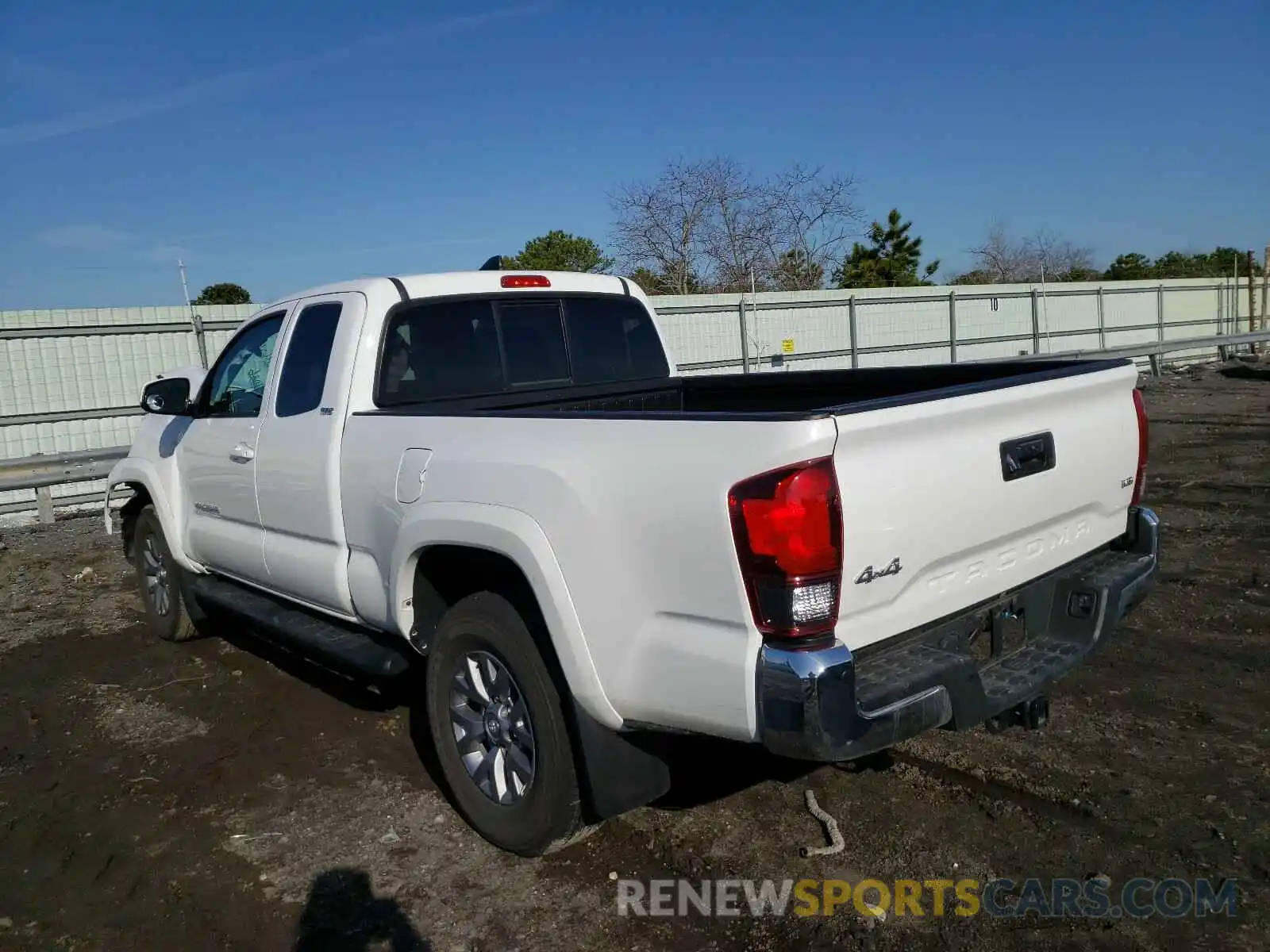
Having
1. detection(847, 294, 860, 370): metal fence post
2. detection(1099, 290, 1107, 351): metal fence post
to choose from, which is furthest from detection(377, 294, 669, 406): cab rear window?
detection(1099, 290, 1107, 351): metal fence post

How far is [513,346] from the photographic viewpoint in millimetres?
4965

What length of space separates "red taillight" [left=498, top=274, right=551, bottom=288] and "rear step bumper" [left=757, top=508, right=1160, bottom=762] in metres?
2.78

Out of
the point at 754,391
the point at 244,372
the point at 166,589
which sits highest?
the point at 244,372

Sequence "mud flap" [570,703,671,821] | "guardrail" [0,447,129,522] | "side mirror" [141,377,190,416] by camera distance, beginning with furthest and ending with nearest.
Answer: "guardrail" [0,447,129,522]
"side mirror" [141,377,190,416]
"mud flap" [570,703,671,821]

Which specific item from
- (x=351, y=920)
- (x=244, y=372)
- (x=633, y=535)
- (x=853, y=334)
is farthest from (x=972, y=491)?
(x=853, y=334)

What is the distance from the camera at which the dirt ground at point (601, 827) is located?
3.24 m

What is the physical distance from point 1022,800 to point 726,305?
1480 centimetres

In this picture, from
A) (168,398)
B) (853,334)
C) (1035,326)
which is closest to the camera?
(168,398)

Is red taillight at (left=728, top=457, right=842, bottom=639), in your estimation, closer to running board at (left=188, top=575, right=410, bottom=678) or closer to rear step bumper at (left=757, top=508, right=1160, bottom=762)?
rear step bumper at (left=757, top=508, right=1160, bottom=762)

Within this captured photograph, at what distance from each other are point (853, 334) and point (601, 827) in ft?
55.9

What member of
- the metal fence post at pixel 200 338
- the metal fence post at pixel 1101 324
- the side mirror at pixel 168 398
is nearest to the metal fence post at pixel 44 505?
the metal fence post at pixel 200 338

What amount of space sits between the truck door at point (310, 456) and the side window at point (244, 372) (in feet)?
1.01

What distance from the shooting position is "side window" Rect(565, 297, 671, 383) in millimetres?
5234

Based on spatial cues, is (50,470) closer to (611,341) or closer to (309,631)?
(309,631)
